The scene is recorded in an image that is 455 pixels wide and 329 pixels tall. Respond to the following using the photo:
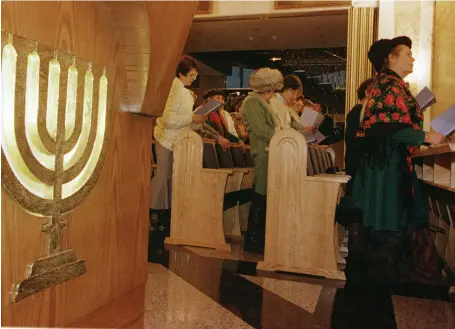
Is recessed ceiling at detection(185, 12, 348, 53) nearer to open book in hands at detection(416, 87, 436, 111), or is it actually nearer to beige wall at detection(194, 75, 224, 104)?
beige wall at detection(194, 75, 224, 104)

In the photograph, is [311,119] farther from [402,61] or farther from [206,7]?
[206,7]

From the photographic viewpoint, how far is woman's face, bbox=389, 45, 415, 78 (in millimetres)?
2691

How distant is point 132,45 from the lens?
2.18 ft

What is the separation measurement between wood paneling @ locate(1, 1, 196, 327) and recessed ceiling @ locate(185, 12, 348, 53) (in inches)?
249

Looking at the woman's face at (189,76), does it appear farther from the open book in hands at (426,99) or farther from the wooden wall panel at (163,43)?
the wooden wall panel at (163,43)

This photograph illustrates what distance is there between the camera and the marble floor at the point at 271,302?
1.89m

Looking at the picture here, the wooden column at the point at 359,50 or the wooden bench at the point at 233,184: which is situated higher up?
the wooden column at the point at 359,50

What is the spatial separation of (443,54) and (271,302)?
13.9 ft

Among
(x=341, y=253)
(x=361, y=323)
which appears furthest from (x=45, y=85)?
(x=341, y=253)

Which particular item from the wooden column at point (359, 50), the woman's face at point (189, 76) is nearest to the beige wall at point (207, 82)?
the wooden column at point (359, 50)

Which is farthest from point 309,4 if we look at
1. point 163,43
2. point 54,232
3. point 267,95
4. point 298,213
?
point 54,232

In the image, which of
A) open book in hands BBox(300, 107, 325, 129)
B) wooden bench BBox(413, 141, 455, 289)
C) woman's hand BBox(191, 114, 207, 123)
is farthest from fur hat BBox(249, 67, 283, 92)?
wooden bench BBox(413, 141, 455, 289)

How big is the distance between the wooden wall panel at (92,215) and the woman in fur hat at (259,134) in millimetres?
2534

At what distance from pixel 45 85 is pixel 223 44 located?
8.81 meters
